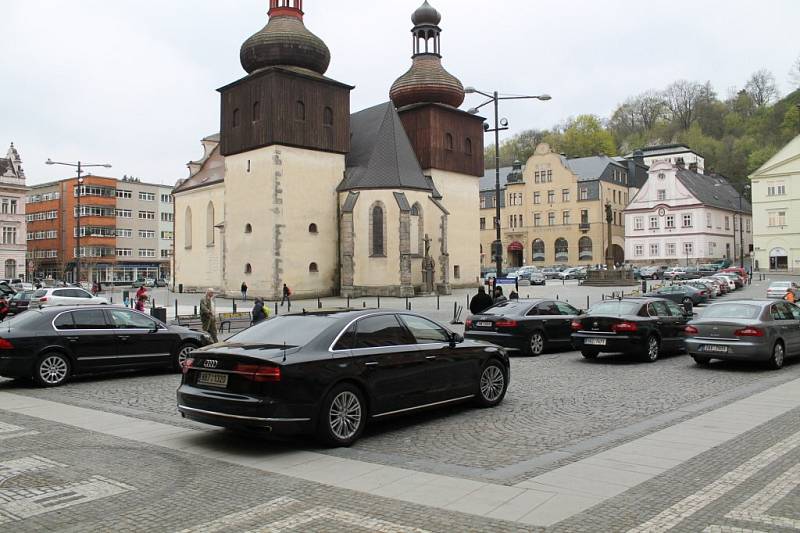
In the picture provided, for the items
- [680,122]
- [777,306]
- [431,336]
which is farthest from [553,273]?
[431,336]

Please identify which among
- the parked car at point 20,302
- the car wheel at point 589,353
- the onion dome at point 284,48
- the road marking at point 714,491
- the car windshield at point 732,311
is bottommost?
the road marking at point 714,491

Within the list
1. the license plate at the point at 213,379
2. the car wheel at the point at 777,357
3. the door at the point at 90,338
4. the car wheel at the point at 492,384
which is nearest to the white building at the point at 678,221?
the car wheel at the point at 777,357

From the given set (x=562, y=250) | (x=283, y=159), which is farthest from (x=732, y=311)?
(x=562, y=250)

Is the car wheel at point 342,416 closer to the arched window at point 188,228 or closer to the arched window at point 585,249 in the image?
the arched window at point 188,228

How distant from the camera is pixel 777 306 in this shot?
15367 mm

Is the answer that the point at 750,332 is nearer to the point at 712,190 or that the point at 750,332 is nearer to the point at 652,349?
the point at 652,349

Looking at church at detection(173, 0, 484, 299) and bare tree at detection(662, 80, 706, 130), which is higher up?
bare tree at detection(662, 80, 706, 130)

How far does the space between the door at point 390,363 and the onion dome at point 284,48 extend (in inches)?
1567

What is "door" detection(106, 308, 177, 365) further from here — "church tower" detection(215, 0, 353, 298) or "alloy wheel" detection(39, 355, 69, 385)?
"church tower" detection(215, 0, 353, 298)

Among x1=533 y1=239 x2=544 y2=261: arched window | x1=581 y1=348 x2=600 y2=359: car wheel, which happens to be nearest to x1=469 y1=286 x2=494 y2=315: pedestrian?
x1=581 y1=348 x2=600 y2=359: car wheel

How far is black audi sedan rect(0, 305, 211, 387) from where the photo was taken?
1240 centimetres

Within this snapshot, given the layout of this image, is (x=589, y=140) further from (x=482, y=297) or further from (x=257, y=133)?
(x=482, y=297)

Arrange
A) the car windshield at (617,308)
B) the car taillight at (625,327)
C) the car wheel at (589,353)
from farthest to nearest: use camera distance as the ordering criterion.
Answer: the car windshield at (617,308) → the car wheel at (589,353) → the car taillight at (625,327)

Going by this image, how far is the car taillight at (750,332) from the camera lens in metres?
14.3
